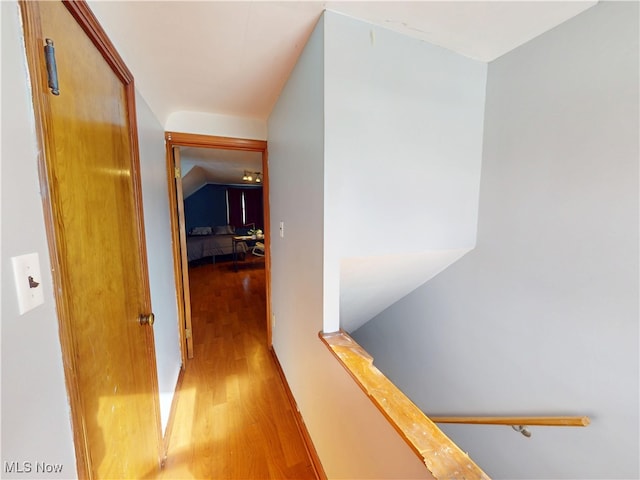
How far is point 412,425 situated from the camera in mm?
696

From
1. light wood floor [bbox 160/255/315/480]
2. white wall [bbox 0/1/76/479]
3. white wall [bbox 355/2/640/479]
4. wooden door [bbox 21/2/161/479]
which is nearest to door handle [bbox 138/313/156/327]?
wooden door [bbox 21/2/161/479]

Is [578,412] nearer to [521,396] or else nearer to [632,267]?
[521,396]

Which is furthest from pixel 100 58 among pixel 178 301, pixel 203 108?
pixel 178 301

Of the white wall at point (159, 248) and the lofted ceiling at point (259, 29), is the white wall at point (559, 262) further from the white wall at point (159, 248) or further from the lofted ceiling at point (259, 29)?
the white wall at point (159, 248)

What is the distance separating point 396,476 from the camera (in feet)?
2.42

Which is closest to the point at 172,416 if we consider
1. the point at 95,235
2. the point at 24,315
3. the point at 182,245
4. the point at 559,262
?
the point at 182,245

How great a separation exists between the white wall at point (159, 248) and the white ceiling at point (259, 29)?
0.28 m

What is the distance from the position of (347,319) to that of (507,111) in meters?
1.72

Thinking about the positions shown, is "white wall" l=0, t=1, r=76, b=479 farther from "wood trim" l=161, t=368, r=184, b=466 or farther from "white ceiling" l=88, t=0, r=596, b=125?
"wood trim" l=161, t=368, r=184, b=466

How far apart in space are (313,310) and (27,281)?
99 cm

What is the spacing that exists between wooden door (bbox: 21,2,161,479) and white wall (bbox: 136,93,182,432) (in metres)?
0.18

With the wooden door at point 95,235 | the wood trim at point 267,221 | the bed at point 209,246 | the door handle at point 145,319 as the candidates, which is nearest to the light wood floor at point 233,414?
the wooden door at point 95,235

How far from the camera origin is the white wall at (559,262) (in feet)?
3.14

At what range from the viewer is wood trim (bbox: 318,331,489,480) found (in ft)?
1.96
